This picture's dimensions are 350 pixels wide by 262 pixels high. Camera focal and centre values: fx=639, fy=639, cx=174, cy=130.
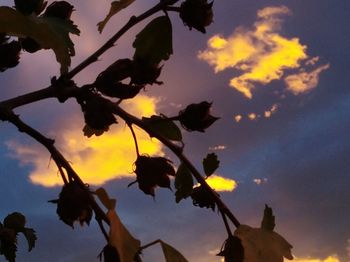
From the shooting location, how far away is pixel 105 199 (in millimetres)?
1614

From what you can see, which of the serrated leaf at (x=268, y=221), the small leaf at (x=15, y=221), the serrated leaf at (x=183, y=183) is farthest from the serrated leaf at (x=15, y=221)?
the serrated leaf at (x=268, y=221)

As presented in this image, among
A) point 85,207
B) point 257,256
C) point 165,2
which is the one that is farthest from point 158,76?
point 257,256

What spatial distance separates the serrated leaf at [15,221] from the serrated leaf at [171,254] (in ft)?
5.73

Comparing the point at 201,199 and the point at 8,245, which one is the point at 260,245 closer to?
the point at 201,199

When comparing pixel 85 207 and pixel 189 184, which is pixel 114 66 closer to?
pixel 85 207

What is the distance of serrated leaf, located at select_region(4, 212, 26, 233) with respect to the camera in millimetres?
3434

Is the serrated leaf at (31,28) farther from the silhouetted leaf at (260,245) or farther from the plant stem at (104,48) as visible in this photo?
the silhouetted leaf at (260,245)

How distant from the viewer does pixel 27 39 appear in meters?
2.35

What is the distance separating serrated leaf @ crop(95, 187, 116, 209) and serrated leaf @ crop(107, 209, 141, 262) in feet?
0.04

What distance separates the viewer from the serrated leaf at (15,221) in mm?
3434

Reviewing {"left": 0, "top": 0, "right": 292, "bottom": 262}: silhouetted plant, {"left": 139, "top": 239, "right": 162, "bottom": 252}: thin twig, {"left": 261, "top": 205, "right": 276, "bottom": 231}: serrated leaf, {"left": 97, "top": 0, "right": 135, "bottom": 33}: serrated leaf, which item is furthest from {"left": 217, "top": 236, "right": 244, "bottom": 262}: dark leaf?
{"left": 97, "top": 0, "right": 135, "bottom": 33}: serrated leaf

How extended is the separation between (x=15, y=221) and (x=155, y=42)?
5.77 feet

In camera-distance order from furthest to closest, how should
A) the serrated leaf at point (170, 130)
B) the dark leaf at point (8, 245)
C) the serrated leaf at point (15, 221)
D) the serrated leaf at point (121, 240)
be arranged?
the serrated leaf at point (15, 221)
the dark leaf at point (8, 245)
the serrated leaf at point (170, 130)
the serrated leaf at point (121, 240)

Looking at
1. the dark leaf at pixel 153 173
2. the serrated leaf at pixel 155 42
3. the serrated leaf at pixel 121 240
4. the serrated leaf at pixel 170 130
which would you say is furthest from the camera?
the serrated leaf at pixel 170 130
